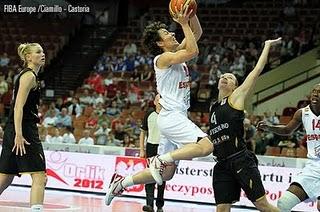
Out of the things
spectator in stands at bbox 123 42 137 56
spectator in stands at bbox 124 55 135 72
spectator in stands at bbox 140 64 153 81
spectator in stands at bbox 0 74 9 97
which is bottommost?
spectator in stands at bbox 0 74 9 97

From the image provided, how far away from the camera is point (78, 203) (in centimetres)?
1207

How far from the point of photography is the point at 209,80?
1959 centimetres

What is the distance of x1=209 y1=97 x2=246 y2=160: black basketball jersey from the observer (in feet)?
25.2

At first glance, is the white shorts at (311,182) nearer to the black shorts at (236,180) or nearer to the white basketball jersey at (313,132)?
the white basketball jersey at (313,132)

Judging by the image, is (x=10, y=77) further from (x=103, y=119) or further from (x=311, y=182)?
(x=311, y=182)

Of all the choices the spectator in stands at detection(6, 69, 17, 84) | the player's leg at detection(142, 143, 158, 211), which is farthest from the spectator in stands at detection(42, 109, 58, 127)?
the player's leg at detection(142, 143, 158, 211)

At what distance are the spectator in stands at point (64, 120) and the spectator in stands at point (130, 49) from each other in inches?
152

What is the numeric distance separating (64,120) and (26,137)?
1129 cm

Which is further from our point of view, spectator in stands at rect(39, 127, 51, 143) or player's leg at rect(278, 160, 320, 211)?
spectator in stands at rect(39, 127, 51, 143)

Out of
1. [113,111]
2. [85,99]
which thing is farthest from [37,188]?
[85,99]

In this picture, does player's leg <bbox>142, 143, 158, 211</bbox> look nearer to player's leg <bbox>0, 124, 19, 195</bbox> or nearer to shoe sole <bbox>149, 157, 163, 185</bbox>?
shoe sole <bbox>149, 157, 163, 185</bbox>

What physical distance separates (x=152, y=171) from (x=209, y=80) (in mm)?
11925

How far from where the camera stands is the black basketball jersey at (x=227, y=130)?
770 centimetres

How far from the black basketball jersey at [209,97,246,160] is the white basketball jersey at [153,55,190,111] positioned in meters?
0.41
